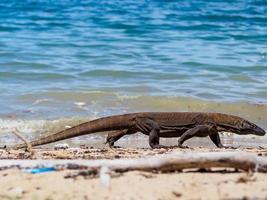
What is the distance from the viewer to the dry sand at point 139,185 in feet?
13.3

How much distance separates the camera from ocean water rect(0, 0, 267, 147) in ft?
32.8

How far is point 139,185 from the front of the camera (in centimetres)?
422

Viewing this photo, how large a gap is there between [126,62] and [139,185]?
997 centimetres

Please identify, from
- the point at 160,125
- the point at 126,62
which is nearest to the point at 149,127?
the point at 160,125

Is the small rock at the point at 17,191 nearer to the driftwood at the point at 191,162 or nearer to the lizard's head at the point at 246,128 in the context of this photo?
the driftwood at the point at 191,162

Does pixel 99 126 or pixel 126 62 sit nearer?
pixel 99 126

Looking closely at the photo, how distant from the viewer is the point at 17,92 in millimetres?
10867

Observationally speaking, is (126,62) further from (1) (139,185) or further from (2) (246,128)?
(1) (139,185)

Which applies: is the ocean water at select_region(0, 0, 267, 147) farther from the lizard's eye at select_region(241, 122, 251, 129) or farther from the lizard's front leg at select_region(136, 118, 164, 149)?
the lizard's front leg at select_region(136, 118, 164, 149)

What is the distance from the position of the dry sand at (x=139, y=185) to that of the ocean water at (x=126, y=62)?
4.11m

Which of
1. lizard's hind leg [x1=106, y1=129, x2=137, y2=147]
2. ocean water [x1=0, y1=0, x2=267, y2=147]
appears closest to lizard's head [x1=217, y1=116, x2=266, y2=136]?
lizard's hind leg [x1=106, y1=129, x2=137, y2=147]

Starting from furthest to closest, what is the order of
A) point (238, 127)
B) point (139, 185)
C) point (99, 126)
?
point (238, 127) < point (99, 126) < point (139, 185)

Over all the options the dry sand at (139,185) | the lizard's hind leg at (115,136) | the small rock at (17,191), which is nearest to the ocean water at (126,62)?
the lizard's hind leg at (115,136)

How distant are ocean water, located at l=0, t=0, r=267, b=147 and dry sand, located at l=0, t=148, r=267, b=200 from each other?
13.5 ft
